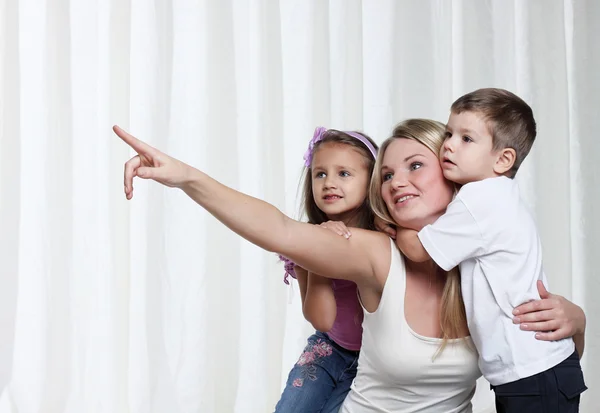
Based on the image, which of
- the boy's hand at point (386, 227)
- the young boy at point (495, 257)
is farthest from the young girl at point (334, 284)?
the young boy at point (495, 257)

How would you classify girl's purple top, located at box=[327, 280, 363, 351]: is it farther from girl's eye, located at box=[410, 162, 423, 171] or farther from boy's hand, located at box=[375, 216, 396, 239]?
girl's eye, located at box=[410, 162, 423, 171]

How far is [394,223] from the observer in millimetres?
1559

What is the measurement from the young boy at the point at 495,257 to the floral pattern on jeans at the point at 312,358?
19.1 inches

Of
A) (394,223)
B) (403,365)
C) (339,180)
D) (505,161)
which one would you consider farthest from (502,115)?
(403,365)

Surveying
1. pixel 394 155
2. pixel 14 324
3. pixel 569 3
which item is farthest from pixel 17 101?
pixel 569 3

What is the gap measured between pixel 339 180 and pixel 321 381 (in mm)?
472

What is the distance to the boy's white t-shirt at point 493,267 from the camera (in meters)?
1.42

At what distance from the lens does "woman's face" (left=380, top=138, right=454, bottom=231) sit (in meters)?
1.50

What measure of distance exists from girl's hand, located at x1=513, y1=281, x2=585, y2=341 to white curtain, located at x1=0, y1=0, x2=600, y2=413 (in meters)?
1.07

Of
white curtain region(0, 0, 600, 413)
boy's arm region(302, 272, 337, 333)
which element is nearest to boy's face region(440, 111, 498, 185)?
boy's arm region(302, 272, 337, 333)

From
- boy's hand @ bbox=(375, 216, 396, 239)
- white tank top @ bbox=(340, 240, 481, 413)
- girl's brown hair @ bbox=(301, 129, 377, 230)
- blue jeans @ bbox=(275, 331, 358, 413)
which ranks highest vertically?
girl's brown hair @ bbox=(301, 129, 377, 230)

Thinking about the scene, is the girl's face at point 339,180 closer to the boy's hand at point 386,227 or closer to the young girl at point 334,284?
the young girl at point 334,284

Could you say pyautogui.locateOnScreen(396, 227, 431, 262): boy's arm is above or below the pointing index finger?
below

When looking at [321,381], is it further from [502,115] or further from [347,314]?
[502,115]
